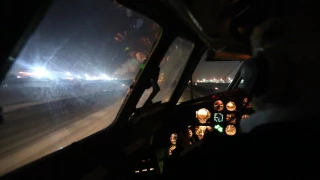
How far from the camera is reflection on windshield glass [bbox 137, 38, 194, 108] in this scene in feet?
10.8

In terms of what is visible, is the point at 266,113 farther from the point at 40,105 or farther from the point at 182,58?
the point at 40,105

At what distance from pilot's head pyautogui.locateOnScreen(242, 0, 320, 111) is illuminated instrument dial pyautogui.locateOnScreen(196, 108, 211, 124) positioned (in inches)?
129

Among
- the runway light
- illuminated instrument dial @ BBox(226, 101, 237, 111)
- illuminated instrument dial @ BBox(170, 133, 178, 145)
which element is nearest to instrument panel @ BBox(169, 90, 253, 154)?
illuminated instrument dial @ BBox(226, 101, 237, 111)

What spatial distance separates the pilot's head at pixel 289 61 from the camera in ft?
2.60

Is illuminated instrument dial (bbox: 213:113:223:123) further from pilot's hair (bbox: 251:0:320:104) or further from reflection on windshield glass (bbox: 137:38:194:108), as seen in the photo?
pilot's hair (bbox: 251:0:320:104)

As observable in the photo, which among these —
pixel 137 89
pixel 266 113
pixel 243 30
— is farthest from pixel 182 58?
pixel 266 113

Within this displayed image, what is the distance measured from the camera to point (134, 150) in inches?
99.7

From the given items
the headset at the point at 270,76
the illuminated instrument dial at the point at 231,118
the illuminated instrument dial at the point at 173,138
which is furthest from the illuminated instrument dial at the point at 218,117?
the headset at the point at 270,76

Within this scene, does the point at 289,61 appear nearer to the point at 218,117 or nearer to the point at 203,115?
the point at 203,115

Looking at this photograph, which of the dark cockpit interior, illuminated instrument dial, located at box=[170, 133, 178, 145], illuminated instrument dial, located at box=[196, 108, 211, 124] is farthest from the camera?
illuminated instrument dial, located at box=[196, 108, 211, 124]

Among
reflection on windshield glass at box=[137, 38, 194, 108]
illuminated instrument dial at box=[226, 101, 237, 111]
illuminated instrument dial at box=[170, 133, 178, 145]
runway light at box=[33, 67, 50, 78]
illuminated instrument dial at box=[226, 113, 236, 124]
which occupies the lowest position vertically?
illuminated instrument dial at box=[226, 113, 236, 124]

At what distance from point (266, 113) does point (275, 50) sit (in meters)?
0.22

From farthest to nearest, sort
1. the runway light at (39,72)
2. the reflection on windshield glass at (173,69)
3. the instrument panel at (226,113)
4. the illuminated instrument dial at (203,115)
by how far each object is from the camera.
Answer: the instrument panel at (226,113)
the illuminated instrument dial at (203,115)
the reflection on windshield glass at (173,69)
the runway light at (39,72)

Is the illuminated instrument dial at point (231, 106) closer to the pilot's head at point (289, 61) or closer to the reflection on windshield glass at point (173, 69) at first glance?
the reflection on windshield glass at point (173, 69)
